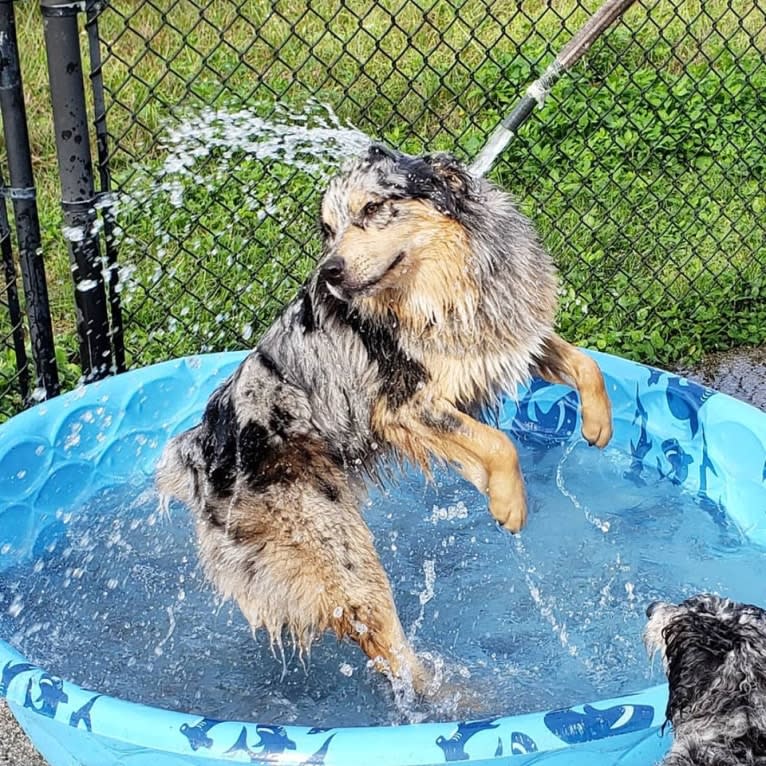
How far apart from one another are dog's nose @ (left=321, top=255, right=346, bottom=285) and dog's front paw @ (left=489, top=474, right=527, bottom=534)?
0.78 meters

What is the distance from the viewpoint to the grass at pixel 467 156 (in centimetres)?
566

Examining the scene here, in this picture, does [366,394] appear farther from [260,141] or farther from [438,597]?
[260,141]

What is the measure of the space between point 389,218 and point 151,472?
1.69m

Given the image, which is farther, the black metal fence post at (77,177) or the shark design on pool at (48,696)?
the black metal fence post at (77,177)

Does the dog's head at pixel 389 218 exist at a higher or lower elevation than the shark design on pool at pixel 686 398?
higher

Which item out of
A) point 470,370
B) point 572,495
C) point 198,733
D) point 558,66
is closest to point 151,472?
point 470,370

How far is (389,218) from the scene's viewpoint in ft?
11.6

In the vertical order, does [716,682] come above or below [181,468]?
above

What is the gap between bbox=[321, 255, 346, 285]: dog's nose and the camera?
3498mm

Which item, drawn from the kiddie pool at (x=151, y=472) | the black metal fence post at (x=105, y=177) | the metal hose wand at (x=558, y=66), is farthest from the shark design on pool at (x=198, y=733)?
the black metal fence post at (x=105, y=177)

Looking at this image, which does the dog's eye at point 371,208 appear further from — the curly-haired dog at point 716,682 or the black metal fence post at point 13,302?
the black metal fence post at point 13,302

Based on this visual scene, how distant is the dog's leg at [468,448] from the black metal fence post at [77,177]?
1626 millimetres

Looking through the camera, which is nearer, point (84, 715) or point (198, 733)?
point (198, 733)

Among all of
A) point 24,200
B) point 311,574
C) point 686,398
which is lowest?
point 311,574
